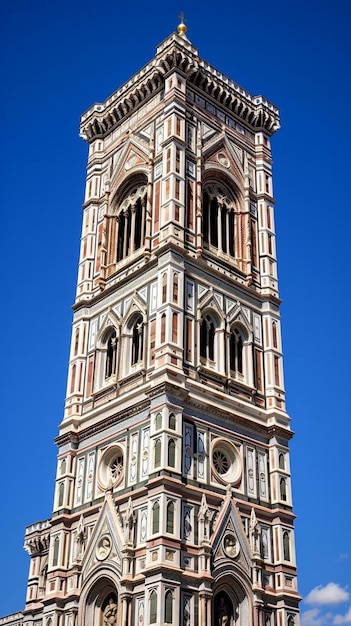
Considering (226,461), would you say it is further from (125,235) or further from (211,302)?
(125,235)

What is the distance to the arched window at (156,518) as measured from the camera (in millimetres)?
29281

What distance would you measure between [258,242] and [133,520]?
54.4 feet

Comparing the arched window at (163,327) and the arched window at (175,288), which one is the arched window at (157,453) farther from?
the arched window at (175,288)

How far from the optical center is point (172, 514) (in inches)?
1171

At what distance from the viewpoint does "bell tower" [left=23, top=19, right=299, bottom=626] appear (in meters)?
30.5

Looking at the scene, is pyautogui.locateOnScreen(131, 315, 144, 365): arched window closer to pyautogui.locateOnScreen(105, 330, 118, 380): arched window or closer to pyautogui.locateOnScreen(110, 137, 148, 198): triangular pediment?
pyautogui.locateOnScreen(105, 330, 118, 380): arched window

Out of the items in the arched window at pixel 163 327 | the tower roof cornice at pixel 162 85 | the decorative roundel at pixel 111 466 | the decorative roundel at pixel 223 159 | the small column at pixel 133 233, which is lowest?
the decorative roundel at pixel 111 466

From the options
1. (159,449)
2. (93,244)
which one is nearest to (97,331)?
(93,244)

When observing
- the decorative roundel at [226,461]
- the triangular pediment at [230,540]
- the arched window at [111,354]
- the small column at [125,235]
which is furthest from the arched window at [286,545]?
the small column at [125,235]

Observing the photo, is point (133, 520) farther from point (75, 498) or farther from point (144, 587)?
point (75, 498)

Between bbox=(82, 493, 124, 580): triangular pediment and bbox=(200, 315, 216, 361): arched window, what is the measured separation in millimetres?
7215

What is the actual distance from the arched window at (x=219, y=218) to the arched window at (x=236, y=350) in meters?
4.35

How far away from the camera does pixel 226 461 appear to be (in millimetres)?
33875

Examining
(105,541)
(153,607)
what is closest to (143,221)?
(105,541)
